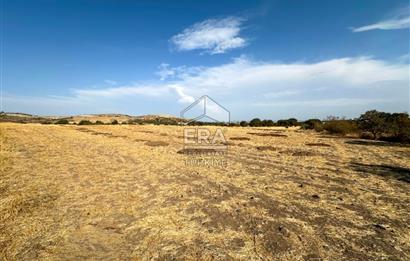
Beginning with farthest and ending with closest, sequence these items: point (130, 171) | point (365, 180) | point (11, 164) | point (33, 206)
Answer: point (11, 164), point (130, 171), point (365, 180), point (33, 206)

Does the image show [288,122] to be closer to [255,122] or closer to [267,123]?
[267,123]

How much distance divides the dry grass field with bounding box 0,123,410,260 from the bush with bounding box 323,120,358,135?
1932 cm

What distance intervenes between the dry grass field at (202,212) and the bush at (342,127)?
63.4 ft

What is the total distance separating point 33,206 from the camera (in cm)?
654

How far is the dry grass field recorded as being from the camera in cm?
465

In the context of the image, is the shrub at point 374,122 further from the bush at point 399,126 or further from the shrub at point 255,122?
the shrub at point 255,122

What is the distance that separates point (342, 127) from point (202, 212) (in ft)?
91.6

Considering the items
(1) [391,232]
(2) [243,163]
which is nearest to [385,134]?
(2) [243,163]

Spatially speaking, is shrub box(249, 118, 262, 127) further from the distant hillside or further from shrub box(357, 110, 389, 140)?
shrub box(357, 110, 389, 140)

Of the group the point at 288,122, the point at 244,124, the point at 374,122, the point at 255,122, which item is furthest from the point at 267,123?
the point at 374,122

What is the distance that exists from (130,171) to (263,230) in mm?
6455

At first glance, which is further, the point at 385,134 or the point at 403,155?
the point at 385,134

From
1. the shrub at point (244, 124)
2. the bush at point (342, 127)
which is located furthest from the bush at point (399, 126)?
the shrub at point (244, 124)

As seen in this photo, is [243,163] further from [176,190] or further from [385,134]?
[385,134]
